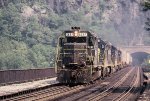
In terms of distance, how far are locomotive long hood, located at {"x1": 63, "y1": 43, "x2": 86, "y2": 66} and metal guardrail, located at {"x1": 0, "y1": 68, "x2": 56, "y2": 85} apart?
4955mm

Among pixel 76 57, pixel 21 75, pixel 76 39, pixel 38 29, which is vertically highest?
pixel 38 29

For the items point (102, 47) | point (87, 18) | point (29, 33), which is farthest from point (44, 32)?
point (102, 47)

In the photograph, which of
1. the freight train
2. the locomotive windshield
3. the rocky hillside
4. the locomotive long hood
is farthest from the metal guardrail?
the rocky hillside

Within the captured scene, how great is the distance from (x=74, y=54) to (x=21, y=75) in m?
6.77

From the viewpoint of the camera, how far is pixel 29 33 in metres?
156

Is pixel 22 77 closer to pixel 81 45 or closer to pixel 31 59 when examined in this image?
pixel 81 45

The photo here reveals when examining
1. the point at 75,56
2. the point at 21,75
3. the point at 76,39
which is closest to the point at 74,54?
the point at 75,56

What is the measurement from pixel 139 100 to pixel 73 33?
12030 millimetres

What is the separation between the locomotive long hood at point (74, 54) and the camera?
106ft

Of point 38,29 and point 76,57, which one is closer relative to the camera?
point 76,57

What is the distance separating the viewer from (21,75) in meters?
36.7

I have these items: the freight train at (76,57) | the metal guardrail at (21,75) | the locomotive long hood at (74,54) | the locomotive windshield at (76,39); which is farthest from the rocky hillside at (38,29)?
the locomotive long hood at (74,54)

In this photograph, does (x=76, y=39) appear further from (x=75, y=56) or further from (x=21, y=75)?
(x=21, y=75)

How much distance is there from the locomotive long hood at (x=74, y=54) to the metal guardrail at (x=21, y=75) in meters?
4.96
